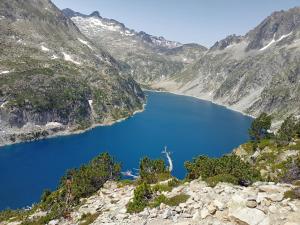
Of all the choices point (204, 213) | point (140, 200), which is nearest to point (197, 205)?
point (204, 213)

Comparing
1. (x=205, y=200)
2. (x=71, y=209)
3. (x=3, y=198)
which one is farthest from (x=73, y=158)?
(x=205, y=200)

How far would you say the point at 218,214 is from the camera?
3994 cm

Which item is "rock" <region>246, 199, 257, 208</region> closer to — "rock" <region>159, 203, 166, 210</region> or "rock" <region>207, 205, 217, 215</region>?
"rock" <region>207, 205, 217, 215</region>

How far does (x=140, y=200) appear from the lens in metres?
47.7

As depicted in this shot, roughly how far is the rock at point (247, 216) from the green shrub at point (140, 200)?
11741 mm

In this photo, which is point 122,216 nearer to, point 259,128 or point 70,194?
point 70,194

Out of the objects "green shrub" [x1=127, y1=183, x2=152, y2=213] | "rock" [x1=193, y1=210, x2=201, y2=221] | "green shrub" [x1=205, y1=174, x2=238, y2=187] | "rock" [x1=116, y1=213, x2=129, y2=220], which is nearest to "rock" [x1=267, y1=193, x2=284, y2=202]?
"rock" [x1=193, y1=210, x2=201, y2=221]

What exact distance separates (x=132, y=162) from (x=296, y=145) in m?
83.7

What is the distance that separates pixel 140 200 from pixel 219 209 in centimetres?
1098

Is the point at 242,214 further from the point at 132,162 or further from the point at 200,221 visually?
the point at 132,162

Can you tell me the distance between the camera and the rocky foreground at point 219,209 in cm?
3794

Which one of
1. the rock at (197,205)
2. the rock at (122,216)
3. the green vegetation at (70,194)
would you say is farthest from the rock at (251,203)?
the green vegetation at (70,194)

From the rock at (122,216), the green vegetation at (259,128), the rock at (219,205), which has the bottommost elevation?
the green vegetation at (259,128)

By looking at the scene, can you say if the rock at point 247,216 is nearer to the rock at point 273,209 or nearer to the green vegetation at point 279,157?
the rock at point 273,209
